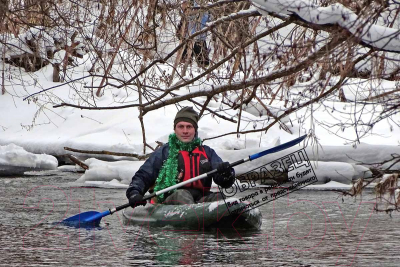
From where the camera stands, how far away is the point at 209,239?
6.02 metres

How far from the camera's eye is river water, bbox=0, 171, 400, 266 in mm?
5094

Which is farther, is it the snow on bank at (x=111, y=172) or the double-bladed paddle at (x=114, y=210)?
the snow on bank at (x=111, y=172)

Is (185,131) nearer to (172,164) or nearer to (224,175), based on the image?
(172,164)

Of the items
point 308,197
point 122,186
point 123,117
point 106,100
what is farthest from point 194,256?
point 106,100

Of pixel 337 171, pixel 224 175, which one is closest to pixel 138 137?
pixel 337 171

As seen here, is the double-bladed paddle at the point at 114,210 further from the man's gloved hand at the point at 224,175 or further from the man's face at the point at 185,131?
the man's face at the point at 185,131

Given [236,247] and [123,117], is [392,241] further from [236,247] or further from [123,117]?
[123,117]

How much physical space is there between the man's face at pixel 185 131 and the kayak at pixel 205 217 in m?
0.63

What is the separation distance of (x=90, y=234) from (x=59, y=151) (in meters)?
8.48

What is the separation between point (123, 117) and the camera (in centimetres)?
1628

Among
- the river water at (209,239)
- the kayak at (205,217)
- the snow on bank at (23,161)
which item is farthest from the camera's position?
the snow on bank at (23,161)

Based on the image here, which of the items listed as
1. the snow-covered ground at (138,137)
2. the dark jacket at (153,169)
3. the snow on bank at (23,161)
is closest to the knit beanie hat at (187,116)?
the dark jacket at (153,169)

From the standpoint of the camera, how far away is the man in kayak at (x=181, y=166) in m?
6.75

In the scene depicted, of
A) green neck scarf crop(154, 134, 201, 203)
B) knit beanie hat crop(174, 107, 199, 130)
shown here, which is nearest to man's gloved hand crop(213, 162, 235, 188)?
green neck scarf crop(154, 134, 201, 203)
